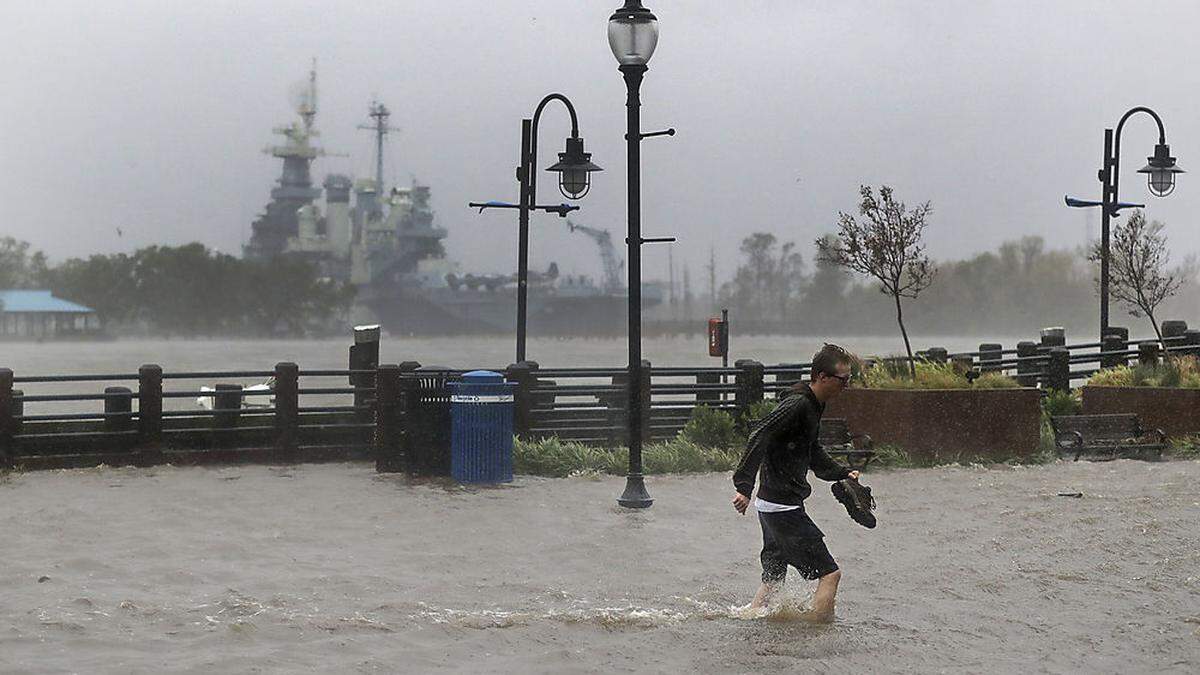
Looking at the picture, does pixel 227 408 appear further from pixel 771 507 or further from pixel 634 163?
pixel 771 507

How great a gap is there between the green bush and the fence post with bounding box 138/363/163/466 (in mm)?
6594

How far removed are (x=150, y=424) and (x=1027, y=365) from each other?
47.5 ft

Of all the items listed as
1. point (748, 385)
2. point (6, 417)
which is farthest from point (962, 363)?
point (6, 417)

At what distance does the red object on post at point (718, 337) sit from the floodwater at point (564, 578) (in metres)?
9.90

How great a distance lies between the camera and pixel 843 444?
17.9 m

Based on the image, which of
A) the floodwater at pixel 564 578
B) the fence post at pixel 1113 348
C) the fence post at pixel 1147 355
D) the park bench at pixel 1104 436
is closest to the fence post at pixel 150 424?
the floodwater at pixel 564 578

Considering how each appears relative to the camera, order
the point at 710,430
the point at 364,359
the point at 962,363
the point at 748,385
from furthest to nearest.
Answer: the point at 364,359
the point at 962,363
the point at 748,385
the point at 710,430

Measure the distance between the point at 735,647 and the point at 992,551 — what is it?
441 cm

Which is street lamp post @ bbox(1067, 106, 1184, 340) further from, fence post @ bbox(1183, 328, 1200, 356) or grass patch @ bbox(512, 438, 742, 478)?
grass patch @ bbox(512, 438, 742, 478)

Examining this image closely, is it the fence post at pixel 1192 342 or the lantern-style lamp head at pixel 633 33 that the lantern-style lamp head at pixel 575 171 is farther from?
the fence post at pixel 1192 342

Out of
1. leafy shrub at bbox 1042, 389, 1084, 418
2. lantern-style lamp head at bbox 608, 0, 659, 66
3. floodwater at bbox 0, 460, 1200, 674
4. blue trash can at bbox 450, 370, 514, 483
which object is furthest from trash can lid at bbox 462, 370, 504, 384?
leafy shrub at bbox 1042, 389, 1084, 418

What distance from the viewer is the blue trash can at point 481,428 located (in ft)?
52.2

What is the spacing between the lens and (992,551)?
12125 mm

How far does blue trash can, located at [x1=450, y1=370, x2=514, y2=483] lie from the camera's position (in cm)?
1591
